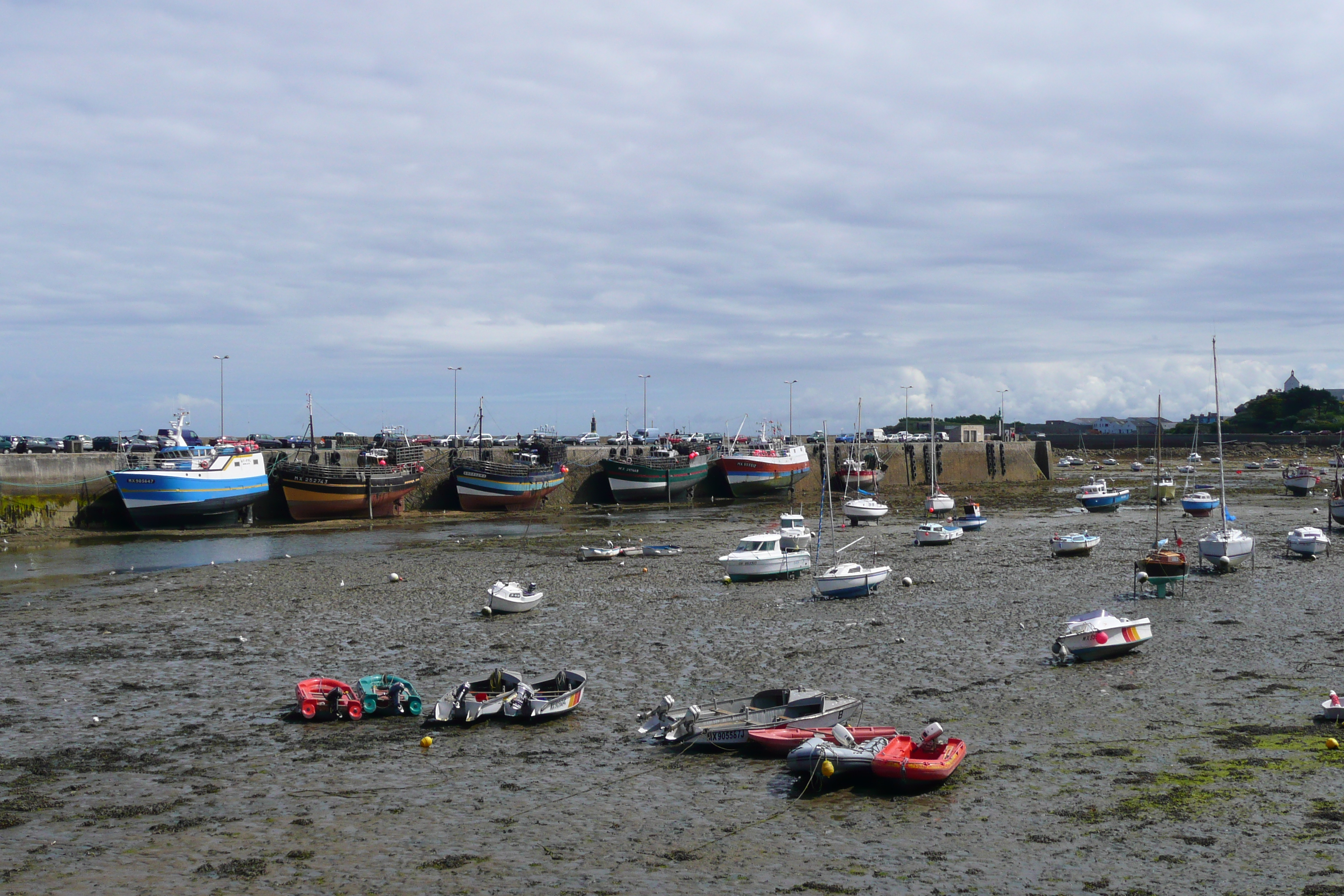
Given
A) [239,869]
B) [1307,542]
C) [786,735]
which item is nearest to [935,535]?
[1307,542]

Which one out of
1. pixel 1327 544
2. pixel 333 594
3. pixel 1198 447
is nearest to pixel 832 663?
pixel 333 594

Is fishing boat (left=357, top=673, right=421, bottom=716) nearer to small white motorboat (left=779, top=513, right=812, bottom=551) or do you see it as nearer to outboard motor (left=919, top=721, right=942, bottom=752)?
outboard motor (left=919, top=721, right=942, bottom=752)

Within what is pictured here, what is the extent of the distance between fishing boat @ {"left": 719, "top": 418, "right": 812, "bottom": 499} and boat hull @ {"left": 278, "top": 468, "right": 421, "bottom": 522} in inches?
1142

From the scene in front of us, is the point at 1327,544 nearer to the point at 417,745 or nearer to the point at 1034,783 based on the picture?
the point at 1034,783

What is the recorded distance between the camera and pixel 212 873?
1339 cm

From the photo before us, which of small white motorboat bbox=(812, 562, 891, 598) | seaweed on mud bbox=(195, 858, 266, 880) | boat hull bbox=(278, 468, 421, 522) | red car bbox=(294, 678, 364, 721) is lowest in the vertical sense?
seaweed on mud bbox=(195, 858, 266, 880)

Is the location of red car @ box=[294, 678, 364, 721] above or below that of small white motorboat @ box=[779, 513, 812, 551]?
below

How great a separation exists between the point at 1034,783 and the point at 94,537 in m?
52.7

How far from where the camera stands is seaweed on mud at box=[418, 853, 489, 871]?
13.6 meters

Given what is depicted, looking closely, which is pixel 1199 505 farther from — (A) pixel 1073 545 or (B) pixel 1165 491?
(A) pixel 1073 545

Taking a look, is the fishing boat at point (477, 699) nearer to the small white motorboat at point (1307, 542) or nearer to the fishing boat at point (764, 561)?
the fishing boat at point (764, 561)

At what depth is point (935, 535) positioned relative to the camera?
49594mm

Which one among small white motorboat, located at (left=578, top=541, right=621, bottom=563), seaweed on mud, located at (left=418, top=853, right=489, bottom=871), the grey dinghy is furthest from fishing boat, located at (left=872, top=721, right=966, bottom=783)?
small white motorboat, located at (left=578, top=541, right=621, bottom=563)

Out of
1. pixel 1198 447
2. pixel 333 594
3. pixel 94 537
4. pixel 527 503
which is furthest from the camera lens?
pixel 1198 447
